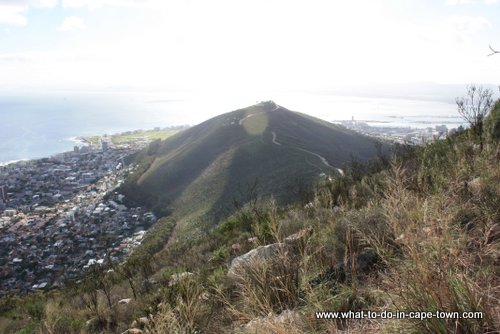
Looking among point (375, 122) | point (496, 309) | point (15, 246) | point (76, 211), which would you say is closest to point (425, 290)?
point (496, 309)

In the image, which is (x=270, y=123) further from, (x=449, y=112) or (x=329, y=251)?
(x=449, y=112)

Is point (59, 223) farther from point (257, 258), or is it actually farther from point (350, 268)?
point (350, 268)

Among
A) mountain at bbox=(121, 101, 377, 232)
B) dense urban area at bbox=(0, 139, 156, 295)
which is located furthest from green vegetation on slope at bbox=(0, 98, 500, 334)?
mountain at bbox=(121, 101, 377, 232)

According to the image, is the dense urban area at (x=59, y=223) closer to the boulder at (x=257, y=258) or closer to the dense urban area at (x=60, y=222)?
the dense urban area at (x=60, y=222)

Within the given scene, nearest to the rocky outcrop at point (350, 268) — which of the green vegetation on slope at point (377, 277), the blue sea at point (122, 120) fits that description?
the green vegetation on slope at point (377, 277)

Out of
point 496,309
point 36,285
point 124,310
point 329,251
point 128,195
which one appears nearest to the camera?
point 496,309

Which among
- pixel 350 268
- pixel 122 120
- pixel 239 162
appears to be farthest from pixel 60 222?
pixel 122 120

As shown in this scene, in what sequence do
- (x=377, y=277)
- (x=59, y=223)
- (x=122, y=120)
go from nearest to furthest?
(x=377, y=277)
(x=59, y=223)
(x=122, y=120)

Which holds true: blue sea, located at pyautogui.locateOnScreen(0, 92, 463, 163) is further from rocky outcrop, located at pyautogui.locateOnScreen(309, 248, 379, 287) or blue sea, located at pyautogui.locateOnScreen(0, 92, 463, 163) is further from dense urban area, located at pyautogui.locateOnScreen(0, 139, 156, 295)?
rocky outcrop, located at pyautogui.locateOnScreen(309, 248, 379, 287)
